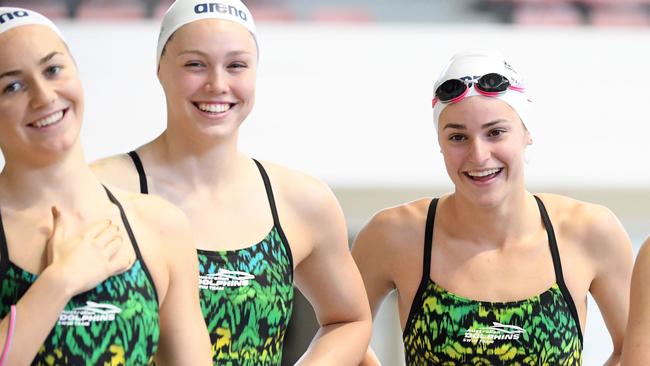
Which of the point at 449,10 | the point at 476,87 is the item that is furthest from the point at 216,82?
the point at 449,10

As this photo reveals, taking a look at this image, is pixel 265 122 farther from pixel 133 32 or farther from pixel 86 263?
pixel 86 263

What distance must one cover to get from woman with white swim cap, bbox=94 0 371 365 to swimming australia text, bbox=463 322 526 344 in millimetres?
374

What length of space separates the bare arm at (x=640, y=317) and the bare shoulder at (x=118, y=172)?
1.18 m

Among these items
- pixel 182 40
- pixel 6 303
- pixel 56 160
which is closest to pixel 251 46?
pixel 182 40

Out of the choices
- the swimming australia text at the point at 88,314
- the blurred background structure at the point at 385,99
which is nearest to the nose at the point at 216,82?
the swimming australia text at the point at 88,314

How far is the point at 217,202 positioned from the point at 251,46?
15.4 inches

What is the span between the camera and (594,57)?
614 centimetres

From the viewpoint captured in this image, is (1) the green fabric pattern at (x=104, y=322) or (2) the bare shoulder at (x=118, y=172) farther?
(2) the bare shoulder at (x=118, y=172)

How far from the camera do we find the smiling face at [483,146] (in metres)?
3.09

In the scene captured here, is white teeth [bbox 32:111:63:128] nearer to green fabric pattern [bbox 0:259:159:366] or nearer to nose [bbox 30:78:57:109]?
nose [bbox 30:78:57:109]

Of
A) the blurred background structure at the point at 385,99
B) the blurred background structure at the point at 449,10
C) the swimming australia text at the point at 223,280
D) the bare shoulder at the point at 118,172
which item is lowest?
the swimming australia text at the point at 223,280

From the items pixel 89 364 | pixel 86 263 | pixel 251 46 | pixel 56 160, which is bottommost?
pixel 89 364

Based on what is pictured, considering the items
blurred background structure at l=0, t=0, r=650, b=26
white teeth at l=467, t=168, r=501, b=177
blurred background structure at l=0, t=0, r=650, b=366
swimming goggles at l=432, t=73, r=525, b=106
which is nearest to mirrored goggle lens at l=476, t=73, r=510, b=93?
swimming goggles at l=432, t=73, r=525, b=106

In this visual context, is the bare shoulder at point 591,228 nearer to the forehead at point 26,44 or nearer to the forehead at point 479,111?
the forehead at point 479,111
